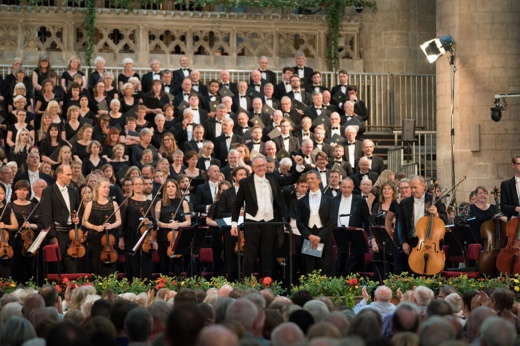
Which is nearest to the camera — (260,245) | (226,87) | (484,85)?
(260,245)

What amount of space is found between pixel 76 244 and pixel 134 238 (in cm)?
74

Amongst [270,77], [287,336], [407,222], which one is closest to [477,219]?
[407,222]

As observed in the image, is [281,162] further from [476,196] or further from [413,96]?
[413,96]

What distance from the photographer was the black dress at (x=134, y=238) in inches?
506

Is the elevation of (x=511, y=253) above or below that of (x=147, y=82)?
below

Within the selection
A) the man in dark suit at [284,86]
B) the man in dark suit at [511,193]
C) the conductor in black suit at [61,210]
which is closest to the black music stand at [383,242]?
the man in dark suit at [511,193]

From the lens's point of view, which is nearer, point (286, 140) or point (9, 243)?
point (9, 243)

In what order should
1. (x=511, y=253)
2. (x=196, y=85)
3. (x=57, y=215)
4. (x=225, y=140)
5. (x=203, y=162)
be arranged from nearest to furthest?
(x=511, y=253) < (x=57, y=215) < (x=203, y=162) < (x=225, y=140) < (x=196, y=85)

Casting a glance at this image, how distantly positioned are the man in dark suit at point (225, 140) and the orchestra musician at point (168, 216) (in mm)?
2454

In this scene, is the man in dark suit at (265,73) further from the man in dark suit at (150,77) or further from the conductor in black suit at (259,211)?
the conductor in black suit at (259,211)

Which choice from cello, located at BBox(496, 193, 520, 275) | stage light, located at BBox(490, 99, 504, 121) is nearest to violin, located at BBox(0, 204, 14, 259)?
cello, located at BBox(496, 193, 520, 275)

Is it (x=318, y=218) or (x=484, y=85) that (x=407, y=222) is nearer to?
(x=318, y=218)

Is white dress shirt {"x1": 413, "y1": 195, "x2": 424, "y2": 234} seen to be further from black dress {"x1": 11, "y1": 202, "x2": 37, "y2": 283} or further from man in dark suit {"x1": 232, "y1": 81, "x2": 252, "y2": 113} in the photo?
man in dark suit {"x1": 232, "y1": 81, "x2": 252, "y2": 113}

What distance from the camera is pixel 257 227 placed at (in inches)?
478
